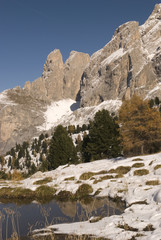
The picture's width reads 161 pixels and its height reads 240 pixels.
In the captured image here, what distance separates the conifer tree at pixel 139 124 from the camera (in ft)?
110

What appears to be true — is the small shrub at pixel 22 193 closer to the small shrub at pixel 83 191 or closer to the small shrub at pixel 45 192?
the small shrub at pixel 45 192

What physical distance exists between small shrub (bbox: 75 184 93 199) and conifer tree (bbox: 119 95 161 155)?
17.5 meters

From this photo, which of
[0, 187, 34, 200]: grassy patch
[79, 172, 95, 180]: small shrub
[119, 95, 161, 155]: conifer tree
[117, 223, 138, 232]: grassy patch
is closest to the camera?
[117, 223, 138, 232]: grassy patch

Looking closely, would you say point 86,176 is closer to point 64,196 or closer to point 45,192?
point 45,192

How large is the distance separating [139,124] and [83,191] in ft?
67.7

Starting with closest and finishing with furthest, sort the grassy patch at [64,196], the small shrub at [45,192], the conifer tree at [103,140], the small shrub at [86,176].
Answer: the grassy patch at [64,196] < the small shrub at [45,192] < the small shrub at [86,176] < the conifer tree at [103,140]

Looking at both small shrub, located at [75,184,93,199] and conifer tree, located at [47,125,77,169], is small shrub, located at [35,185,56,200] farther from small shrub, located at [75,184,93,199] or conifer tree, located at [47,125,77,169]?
conifer tree, located at [47,125,77,169]

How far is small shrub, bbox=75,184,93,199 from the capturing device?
661 inches

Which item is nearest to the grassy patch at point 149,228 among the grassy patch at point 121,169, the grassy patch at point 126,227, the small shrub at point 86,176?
the grassy patch at point 126,227

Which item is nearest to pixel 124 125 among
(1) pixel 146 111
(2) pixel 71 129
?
(1) pixel 146 111

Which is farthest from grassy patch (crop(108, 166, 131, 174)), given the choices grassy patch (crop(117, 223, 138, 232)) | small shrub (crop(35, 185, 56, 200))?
grassy patch (crop(117, 223, 138, 232))

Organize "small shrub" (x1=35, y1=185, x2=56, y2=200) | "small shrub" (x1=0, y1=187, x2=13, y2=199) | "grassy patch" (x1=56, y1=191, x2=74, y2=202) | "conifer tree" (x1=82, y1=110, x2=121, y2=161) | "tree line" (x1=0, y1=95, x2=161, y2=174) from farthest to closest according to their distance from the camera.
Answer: "conifer tree" (x1=82, y1=110, x2=121, y2=161) → "tree line" (x1=0, y1=95, x2=161, y2=174) → "small shrub" (x1=0, y1=187, x2=13, y2=199) → "small shrub" (x1=35, y1=185, x2=56, y2=200) → "grassy patch" (x1=56, y1=191, x2=74, y2=202)

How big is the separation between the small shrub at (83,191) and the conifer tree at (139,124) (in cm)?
1754

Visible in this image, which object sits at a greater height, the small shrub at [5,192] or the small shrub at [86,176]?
the small shrub at [86,176]
